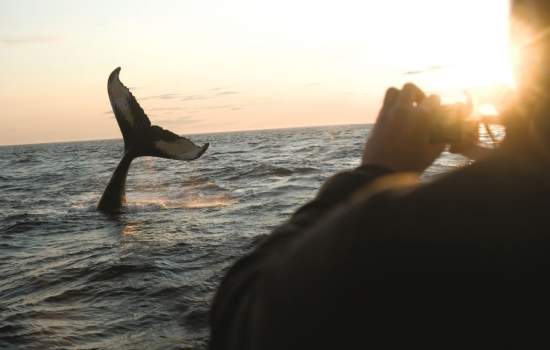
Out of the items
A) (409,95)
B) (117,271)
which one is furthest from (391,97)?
(117,271)

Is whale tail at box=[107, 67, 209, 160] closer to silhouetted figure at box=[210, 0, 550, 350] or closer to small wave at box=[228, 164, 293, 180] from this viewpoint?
small wave at box=[228, 164, 293, 180]

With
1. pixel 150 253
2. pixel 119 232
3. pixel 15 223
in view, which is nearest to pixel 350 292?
pixel 150 253

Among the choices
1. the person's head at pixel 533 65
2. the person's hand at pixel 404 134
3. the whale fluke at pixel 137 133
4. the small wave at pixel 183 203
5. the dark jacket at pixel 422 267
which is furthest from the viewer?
the whale fluke at pixel 137 133

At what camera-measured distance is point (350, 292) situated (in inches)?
33.9

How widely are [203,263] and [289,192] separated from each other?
719 cm

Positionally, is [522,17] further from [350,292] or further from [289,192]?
[289,192]

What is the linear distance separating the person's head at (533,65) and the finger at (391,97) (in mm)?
282

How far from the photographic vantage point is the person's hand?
48.4 inches

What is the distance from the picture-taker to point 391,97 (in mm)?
1307

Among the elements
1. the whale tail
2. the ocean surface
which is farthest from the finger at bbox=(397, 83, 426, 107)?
the whale tail

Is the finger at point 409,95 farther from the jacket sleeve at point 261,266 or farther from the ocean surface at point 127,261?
the ocean surface at point 127,261

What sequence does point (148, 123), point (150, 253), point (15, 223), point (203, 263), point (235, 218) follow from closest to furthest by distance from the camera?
point (203, 263) < point (150, 253) < point (235, 218) < point (15, 223) < point (148, 123)

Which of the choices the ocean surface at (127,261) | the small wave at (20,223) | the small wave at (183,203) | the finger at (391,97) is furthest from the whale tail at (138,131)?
the finger at (391,97)

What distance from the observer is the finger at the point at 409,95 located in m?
1.26
